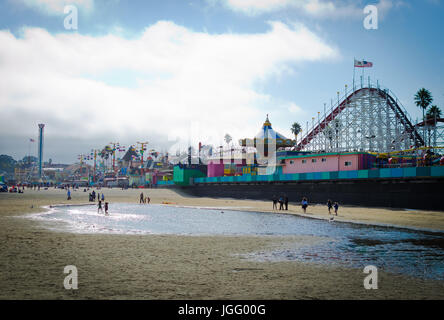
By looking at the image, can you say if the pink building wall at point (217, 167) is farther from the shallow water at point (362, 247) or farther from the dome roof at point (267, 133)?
the shallow water at point (362, 247)

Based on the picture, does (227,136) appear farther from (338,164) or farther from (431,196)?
(431,196)

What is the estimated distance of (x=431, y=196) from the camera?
32469 mm

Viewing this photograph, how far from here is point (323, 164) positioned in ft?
155

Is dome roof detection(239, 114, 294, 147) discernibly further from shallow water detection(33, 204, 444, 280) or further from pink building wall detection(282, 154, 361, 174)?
shallow water detection(33, 204, 444, 280)

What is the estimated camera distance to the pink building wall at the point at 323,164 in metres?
43.2

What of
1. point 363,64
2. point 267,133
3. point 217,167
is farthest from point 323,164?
point 217,167

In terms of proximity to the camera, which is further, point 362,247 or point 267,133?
point 267,133

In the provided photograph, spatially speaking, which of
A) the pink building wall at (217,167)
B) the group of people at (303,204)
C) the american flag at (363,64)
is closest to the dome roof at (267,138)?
the pink building wall at (217,167)

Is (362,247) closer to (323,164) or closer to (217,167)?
(323,164)

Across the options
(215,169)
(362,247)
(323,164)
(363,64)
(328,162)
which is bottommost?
(362,247)

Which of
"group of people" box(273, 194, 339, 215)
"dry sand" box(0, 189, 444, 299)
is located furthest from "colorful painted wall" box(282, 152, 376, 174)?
"dry sand" box(0, 189, 444, 299)
